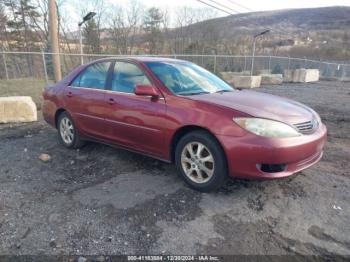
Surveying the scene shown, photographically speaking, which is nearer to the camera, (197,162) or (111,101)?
(197,162)

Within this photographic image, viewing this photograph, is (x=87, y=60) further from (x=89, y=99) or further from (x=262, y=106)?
(x=262, y=106)

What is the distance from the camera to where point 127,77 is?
4.06 m

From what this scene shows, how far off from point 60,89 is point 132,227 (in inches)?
125

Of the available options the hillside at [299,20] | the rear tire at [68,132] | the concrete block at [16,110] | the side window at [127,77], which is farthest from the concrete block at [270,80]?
the hillside at [299,20]

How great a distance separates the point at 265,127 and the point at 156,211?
1.43 meters

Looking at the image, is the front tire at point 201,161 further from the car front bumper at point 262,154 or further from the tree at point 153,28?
the tree at point 153,28

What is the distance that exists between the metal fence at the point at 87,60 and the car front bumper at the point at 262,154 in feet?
32.0

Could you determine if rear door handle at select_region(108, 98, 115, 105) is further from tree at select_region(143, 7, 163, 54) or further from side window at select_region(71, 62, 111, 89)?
tree at select_region(143, 7, 163, 54)

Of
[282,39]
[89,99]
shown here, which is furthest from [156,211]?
[282,39]

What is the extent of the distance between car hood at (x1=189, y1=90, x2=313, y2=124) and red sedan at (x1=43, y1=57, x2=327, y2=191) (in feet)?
0.04

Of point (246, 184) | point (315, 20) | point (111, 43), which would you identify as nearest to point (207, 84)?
point (246, 184)

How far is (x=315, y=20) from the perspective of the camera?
91.8 m

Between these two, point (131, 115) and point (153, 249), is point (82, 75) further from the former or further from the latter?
point (153, 249)

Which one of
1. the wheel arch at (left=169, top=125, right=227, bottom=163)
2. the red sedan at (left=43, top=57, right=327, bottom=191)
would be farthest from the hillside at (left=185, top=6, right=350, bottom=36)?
the wheel arch at (left=169, top=125, right=227, bottom=163)
